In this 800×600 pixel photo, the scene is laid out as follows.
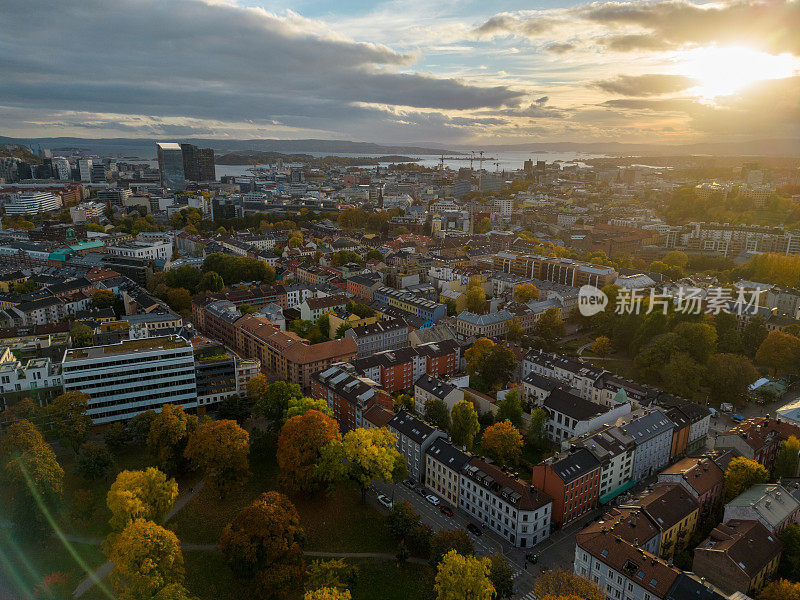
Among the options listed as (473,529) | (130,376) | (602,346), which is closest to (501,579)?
(473,529)

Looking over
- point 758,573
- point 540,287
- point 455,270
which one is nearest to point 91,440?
point 758,573

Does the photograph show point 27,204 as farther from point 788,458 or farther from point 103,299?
point 788,458

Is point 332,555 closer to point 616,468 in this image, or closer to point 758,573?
point 616,468

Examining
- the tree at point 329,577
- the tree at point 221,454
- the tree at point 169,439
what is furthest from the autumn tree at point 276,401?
the tree at point 329,577

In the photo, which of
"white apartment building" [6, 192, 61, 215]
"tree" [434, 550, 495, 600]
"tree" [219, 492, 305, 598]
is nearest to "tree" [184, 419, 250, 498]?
"tree" [219, 492, 305, 598]

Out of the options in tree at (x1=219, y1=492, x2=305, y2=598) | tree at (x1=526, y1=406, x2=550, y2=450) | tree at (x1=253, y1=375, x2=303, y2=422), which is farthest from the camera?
tree at (x1=253, y1=375, x2=303, y2=422)

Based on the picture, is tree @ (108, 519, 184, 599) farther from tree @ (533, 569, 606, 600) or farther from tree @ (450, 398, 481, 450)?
tree @ (450, 398, 481, 450)
